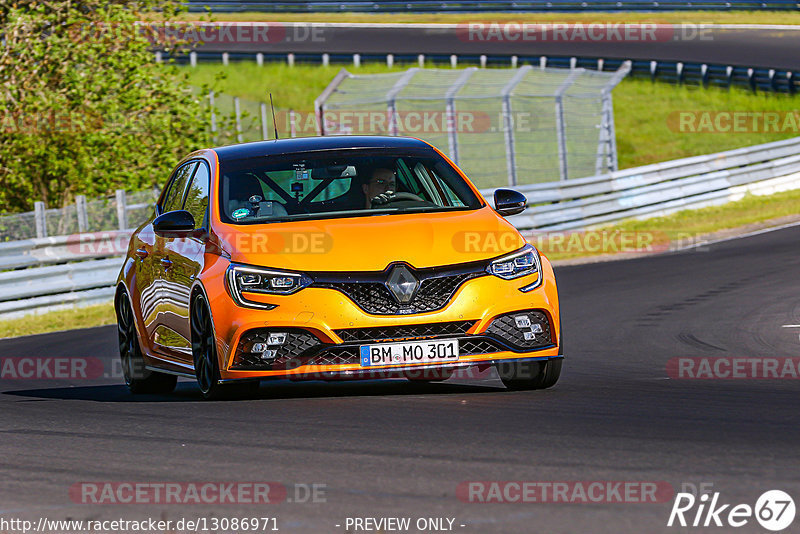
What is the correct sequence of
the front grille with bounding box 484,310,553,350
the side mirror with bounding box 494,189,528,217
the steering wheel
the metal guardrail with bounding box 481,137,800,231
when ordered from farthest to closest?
1. the metal guardrail with bounding box 481,137,800,231
2. the side mirror with bounding box 494,189,528,217
3. the steering wheel
4. the front grille with bounding box 484,310,553,350

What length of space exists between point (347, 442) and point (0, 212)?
60.0ft

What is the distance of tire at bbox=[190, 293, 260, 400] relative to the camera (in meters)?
8.59

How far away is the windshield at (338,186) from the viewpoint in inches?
359

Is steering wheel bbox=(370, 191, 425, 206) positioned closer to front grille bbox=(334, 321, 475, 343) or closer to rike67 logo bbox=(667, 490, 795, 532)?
front grille bbox=(334, 321, 475, 343)

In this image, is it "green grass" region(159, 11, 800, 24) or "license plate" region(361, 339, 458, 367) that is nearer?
"license plate" region(361, 339, 458, 367)

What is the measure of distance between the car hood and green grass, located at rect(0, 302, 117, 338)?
31.3ft

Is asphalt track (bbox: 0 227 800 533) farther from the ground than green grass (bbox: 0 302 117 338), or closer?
farther from the ground

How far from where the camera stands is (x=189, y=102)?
24.4 m

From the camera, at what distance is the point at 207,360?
28.7 ft

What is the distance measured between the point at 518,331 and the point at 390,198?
1.36 m

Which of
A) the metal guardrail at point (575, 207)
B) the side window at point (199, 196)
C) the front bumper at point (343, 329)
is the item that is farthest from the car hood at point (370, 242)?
the metal guardrail at point (575, 207)

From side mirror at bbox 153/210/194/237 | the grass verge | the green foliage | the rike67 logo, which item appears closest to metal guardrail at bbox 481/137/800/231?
the grass verge

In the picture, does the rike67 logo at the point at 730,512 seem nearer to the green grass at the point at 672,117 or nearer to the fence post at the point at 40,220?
the fence post at the point at 40,220

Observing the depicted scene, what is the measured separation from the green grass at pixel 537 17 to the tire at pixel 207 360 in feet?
153
